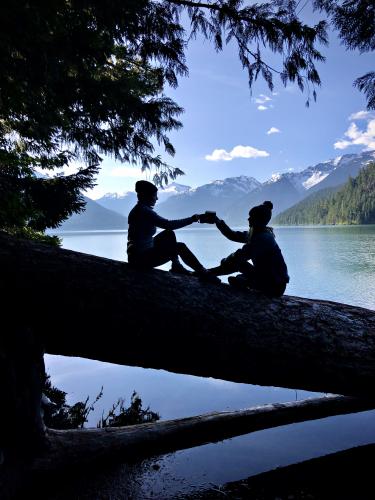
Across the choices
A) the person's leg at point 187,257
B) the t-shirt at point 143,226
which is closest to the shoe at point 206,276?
the person's leg at point 187,257

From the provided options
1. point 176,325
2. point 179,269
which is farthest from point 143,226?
point 176,325

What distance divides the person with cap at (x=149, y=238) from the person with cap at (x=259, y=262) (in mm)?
624

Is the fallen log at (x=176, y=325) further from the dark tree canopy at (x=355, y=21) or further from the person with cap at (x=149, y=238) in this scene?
the dark tree canopy at (x=355, y=21)

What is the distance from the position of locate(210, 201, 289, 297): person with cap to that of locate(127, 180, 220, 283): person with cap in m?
0.62

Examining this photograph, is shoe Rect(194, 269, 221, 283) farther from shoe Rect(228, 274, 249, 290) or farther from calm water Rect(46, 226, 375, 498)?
calm water Rect(46, 226, 375, 498)

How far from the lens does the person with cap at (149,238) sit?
554cm

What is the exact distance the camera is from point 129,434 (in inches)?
231

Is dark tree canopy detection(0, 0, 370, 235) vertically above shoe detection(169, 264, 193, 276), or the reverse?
dark tree canopy detection(0, 0, 370, 235)

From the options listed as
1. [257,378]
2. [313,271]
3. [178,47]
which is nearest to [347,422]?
[257,378]

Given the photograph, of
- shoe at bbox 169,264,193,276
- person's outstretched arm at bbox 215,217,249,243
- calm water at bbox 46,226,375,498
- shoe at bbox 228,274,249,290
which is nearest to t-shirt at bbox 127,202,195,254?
shoe at bbox 169,264,193,276

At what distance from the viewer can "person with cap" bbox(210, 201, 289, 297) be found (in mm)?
5770

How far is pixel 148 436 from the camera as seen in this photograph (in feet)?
19.6

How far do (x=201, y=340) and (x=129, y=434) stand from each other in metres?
2.16

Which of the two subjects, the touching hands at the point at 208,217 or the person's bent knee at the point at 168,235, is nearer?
the person's bent knee at the point at 168,235
